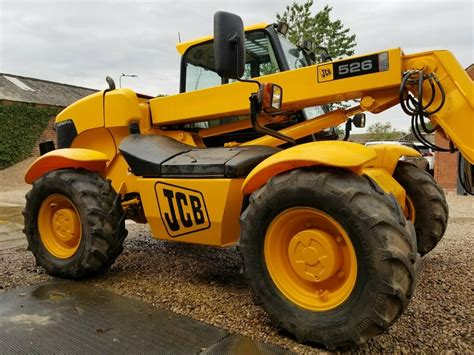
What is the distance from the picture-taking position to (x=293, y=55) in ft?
14.4

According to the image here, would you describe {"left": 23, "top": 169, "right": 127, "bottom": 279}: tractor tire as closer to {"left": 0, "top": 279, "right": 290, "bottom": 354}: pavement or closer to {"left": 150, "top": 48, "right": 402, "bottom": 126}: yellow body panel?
{"left": 0, "top": 279, "right": 290, "bottom": 354}: pavement

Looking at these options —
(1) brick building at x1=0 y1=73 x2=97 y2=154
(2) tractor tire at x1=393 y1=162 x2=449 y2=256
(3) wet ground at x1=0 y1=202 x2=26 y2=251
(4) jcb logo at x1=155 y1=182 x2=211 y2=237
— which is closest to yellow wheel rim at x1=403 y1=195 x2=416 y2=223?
(2) tractor tire at x1=393 y1=162 x2=449 y2=256

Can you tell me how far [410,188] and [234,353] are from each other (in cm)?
268

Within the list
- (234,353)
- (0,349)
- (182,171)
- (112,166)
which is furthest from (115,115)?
(234,353)

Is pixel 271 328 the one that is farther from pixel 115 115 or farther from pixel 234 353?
pixel 115 115

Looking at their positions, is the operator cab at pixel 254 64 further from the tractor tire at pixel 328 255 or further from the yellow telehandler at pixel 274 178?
the tractor tire at pixel 328 255

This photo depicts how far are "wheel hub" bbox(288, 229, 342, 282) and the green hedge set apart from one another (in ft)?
72.8

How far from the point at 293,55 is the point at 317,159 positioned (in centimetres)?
206

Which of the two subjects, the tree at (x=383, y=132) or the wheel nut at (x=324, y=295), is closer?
the wheel nut at (x=324, y=295)

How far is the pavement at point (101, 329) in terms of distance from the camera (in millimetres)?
2646

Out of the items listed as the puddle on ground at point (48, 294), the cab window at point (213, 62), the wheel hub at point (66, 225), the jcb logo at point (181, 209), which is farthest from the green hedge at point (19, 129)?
the jcb logo at point (181, 209)

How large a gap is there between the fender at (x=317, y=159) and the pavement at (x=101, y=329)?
1.10m

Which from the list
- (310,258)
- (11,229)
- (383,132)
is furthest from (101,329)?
(383,132)

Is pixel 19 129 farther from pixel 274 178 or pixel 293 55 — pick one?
pixel 274 178
